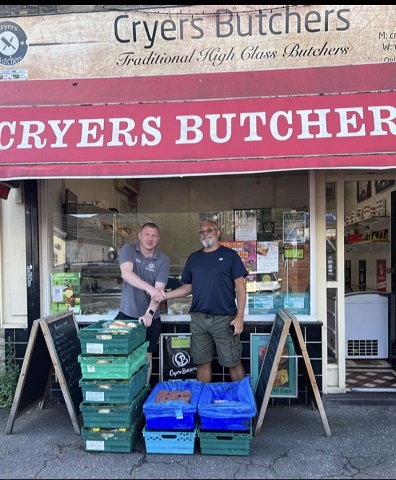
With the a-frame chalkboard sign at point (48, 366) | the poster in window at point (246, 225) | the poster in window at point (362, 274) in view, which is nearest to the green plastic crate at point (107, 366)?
the a-frame chalkboard sign at point (48, 366)

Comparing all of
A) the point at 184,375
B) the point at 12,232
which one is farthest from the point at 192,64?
the point at 184,375

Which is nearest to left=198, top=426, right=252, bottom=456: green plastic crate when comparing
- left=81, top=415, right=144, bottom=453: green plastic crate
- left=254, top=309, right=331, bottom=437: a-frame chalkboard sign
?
left=254, top=309, right=331, bottom=437: a-frame chalkboard sign

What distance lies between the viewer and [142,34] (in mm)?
4379

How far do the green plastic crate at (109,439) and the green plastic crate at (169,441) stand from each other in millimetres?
142

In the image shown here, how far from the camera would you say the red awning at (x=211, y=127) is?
136 inches

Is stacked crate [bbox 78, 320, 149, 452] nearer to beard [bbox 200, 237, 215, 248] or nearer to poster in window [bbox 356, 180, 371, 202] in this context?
beard [bbox 200, 237, 215, 248]

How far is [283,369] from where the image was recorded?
4.17m

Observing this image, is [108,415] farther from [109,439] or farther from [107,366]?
[107,366]

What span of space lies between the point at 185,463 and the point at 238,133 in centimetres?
274

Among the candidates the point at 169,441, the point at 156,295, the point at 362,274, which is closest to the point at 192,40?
the point at 156,295

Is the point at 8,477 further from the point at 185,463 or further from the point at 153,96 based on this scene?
the point at 153,96

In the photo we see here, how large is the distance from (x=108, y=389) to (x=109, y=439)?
1.30ft

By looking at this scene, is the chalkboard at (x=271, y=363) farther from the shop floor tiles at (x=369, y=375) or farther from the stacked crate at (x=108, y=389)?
the shop floor tiles at (x=369, y=375)

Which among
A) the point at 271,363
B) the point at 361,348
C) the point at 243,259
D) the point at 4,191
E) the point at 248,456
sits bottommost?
the point at 248,456
